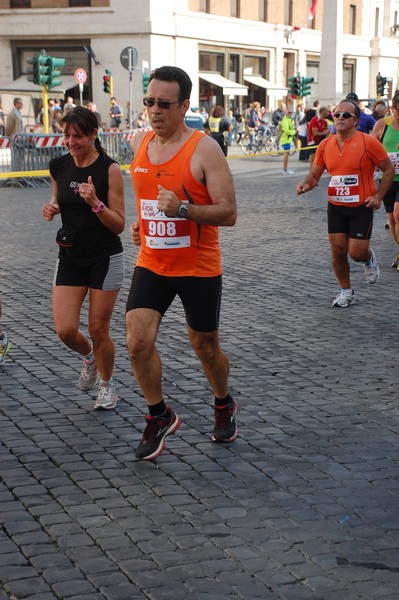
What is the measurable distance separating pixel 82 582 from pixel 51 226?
11713 mm

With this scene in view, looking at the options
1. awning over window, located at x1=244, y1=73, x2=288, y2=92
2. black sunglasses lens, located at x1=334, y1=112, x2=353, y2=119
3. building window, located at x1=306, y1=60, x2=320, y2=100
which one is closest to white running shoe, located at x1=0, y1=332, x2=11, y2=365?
black sunglasses lens, located at x1=334, y1=112, x2=353, y2=119

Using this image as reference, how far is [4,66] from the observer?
49.2m

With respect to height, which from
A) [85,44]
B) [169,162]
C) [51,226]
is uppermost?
[85,44]

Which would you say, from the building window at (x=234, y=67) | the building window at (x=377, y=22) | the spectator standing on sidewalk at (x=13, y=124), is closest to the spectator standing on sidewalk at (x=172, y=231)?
the spectator standing on sidewalk at (x=13, y=124)

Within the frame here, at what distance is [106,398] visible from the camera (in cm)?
576

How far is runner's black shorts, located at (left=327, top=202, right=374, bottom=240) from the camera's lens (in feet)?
29.0

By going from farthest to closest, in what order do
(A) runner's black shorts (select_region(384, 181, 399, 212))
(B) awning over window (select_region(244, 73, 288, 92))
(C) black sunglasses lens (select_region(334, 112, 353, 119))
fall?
(B) awning over window (select_region(244, 73, 288, 92)) < (A) runner's black shorts (select_region(384, 181, 399, 212)) < (C) black sunglasses lens (select_region(334, 112, 353, 119))

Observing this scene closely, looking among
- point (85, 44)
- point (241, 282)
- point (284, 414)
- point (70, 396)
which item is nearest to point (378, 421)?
point (284, 414)

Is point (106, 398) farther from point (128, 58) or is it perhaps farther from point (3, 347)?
point (128, 58)

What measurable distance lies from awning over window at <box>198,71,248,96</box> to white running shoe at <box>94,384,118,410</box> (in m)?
45.8

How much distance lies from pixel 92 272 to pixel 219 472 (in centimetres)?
154

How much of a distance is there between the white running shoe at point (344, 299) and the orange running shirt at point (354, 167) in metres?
0.81

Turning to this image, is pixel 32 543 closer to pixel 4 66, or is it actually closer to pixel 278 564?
pixel 278 564

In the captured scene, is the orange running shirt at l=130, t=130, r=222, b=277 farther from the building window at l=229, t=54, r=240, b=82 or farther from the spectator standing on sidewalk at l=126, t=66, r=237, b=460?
the building window at l=229, t=54, r=240, b=82
